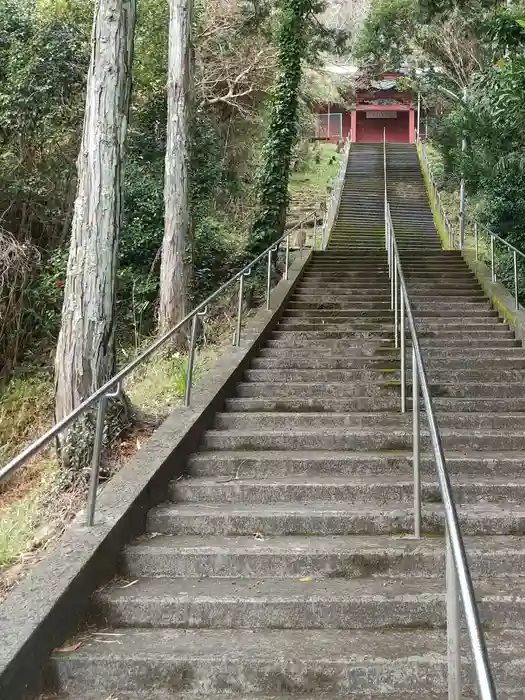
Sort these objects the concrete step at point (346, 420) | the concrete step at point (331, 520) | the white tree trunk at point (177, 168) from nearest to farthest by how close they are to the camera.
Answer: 1. the concrete step at point (331, 520)
2. the concrete step at point (346, 420)
3. the white tree trunk at point (177, 168)

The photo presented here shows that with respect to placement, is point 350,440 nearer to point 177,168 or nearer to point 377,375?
point 377,375

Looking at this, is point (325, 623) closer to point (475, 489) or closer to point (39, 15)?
point (475, 489)

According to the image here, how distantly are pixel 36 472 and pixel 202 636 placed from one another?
280 cm

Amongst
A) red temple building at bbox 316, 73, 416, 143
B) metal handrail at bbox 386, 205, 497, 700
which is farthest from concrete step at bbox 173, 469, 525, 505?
red temple building at bbox 316, 73, 416, 143

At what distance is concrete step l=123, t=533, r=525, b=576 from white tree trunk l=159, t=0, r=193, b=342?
5155mm

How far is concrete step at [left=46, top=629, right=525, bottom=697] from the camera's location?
254 centimetres

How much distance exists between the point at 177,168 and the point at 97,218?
4.18m

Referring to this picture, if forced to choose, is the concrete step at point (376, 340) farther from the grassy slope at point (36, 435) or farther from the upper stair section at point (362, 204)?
the upper stair section at point (362, 204)

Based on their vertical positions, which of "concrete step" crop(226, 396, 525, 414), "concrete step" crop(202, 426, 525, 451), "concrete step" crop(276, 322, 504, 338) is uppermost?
"concrete step" crop(276, 322, 504, 338)

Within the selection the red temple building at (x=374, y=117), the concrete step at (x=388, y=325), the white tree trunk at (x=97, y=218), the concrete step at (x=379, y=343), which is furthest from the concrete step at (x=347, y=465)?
the red temple building at (x=374, y=117)

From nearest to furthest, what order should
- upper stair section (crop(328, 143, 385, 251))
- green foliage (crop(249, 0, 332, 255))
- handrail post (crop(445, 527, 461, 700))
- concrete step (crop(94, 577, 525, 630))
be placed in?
1. handrail post (crop(445, 527, 461, 700))
2. concrete step (crop(94, 577, 525, 630))
3. green foliage (crop(249, 0, 332, 255))
4. upper stair section (crop(328, 143, 385, 251))

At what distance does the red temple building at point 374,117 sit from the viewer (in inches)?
1278

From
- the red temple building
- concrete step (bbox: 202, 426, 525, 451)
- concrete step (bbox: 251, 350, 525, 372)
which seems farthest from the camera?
the red temple building

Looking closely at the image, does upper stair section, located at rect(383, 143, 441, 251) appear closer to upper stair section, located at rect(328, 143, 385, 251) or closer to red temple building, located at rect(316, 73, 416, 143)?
upper stair section, located at rect(328, 143, 385, 251)
